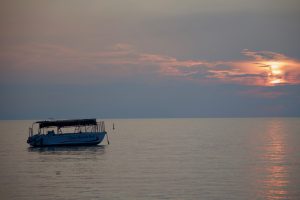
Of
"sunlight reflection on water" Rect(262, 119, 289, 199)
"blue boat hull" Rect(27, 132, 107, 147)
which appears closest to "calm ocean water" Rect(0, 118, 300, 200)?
"sunlight reflection on water" Rect(262, 119, 289, 199)

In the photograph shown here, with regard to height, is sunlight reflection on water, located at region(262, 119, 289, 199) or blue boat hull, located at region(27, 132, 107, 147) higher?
blue boat hull, located at region(27, 132, 107, 147)

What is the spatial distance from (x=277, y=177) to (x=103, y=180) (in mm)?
18395

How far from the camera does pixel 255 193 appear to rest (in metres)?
43.5

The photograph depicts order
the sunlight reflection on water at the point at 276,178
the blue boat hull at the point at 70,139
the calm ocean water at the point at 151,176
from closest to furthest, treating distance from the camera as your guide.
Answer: the sunlight reflection on water at the point at 276,178 → the calm ocean water at the point at 151,176 → the blue boat hull at the point at 70,139

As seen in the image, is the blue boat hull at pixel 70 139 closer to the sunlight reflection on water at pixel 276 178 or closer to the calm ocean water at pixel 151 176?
the calm ocean water at pixel 151 176

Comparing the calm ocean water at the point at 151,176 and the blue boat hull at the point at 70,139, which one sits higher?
the blue boat hull at the point at 70,139

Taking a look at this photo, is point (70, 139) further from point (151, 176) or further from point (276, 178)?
point (276, 178)

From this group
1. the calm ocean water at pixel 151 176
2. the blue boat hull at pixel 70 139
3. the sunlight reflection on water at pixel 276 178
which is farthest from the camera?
the blue boat hull at pixel 70 139

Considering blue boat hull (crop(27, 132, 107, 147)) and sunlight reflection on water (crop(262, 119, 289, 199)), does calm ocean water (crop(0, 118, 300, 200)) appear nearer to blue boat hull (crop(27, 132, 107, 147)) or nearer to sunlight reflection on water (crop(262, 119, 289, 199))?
sunlight reflection on water (crop(262, 119, 289, 199))

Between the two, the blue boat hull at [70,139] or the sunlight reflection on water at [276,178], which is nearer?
the sunlight reflection on water at [276,178]

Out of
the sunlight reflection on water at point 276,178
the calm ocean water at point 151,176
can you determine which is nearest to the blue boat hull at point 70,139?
the calm ocean water at point 151,176

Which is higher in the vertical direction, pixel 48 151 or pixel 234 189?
pixel 48 151

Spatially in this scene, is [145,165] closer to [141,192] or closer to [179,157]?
[179,157]

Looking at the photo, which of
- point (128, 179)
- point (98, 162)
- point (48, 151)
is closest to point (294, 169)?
point (128, 179)
